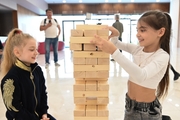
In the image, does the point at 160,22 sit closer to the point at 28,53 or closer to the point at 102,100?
the point at 102,100

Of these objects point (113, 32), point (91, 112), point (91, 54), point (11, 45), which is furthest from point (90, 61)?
point (11, 45)

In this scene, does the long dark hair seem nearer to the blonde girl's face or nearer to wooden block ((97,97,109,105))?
wooden block ((97,97,109,105))

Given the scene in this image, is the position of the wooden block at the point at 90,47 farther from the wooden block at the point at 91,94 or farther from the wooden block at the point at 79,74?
the wooden block at the point at 91,94

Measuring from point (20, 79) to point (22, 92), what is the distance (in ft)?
→ 0.31

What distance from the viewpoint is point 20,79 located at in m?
1.33

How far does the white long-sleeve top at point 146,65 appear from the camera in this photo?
103 cm

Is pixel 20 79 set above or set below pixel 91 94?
above

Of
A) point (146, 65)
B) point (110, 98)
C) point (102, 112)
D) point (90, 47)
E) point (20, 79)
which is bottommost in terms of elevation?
point (110, 98)

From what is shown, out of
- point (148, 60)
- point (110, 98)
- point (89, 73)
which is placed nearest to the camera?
point (148, 60)

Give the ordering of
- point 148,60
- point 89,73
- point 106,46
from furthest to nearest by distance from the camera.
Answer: point 89,73, point 148,60, point 106,46

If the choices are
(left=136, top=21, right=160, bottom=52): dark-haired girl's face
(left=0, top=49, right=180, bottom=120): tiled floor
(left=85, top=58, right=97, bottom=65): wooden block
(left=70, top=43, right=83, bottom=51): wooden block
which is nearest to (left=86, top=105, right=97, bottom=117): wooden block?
(left=85, top=58, right=97, bottom=65): wooden block

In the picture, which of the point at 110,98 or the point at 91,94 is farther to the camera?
the point at 110,98

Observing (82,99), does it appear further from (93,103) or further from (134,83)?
(134,83)

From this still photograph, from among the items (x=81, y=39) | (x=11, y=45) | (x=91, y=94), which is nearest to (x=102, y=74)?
(x=91, y=94)
